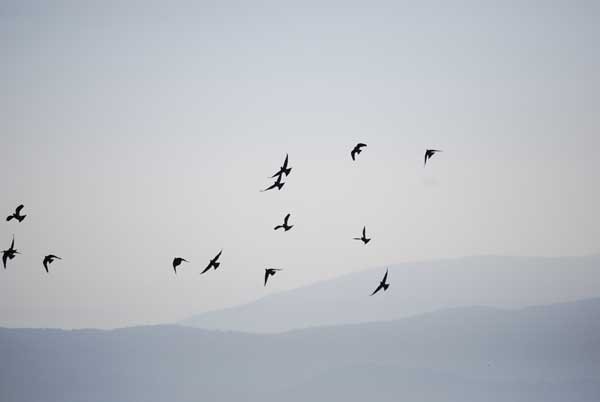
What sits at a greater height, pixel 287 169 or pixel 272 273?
pixel 287 169

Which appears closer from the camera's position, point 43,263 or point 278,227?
point 43,263

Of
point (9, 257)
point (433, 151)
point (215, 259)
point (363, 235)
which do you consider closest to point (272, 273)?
point (215, 259)

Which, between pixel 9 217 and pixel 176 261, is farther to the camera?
pixel 9 217

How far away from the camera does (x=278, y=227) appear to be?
64750 millimetres

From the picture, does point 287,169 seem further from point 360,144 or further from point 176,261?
point 176,261

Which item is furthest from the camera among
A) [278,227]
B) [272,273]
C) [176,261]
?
[278,227]

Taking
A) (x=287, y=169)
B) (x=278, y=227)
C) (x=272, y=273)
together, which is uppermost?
(x=287, y=169)

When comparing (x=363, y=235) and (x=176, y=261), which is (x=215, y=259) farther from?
(x=363, y=235)

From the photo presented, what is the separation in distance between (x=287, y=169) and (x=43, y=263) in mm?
20756

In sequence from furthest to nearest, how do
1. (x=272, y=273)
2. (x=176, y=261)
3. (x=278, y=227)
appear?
1. (x=278, y=227)
2. (x=272, y=273)
3. (x=176, y=261)

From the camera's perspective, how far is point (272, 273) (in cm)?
6009

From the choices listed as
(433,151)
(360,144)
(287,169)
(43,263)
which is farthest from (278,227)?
(43,263)

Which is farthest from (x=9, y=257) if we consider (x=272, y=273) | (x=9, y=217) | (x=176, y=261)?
(x=272, y=273)

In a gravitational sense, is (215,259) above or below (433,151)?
below
